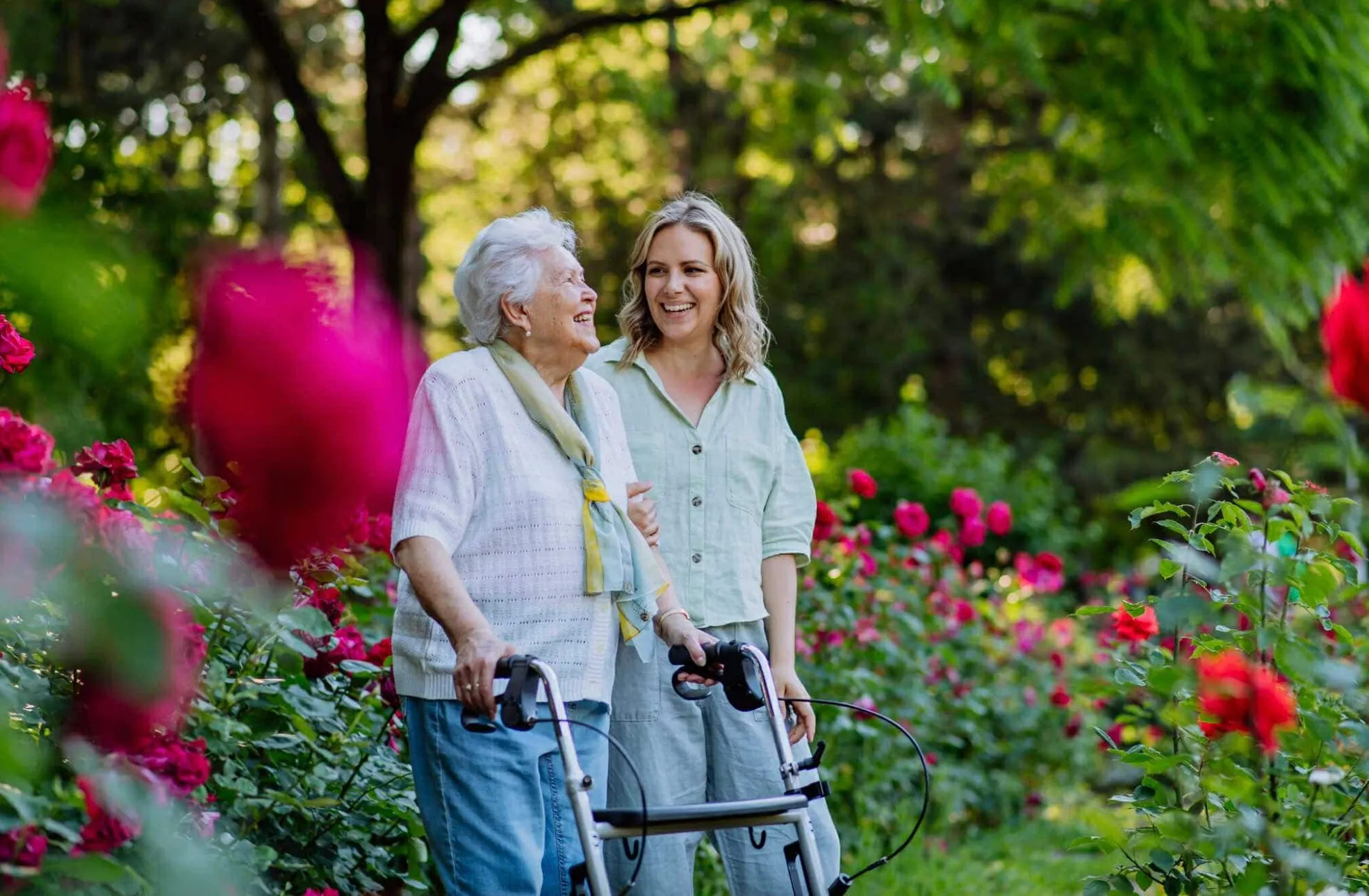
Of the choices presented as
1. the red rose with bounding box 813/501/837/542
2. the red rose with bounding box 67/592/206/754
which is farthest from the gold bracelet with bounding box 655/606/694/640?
the red rose with bounding box 813/501/837/542

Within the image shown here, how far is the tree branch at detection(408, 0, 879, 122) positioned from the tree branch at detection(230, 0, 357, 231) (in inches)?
17.5

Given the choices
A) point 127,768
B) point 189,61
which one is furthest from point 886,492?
point 127,768

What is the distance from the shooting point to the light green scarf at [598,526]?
2.62 m

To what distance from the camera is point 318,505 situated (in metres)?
0.87

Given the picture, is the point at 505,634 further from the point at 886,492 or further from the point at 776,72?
the point at 776,72

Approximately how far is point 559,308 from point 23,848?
4.53 ft

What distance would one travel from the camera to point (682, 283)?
310 cm

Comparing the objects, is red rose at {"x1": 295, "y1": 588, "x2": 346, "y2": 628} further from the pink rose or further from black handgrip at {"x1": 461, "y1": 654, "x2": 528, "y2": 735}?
the pink rose

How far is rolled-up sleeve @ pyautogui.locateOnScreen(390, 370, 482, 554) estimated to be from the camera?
248 centimetres

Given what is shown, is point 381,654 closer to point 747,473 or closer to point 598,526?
point 598,526

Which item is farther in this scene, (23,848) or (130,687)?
(23,848)

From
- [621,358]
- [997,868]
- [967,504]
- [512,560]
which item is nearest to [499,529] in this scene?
[512,560]

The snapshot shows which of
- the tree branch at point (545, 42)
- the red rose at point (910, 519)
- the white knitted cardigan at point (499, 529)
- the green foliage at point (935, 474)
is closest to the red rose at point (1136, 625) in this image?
the white knitted cardigan at point (499, 529)

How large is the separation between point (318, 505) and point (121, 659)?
0.32m
